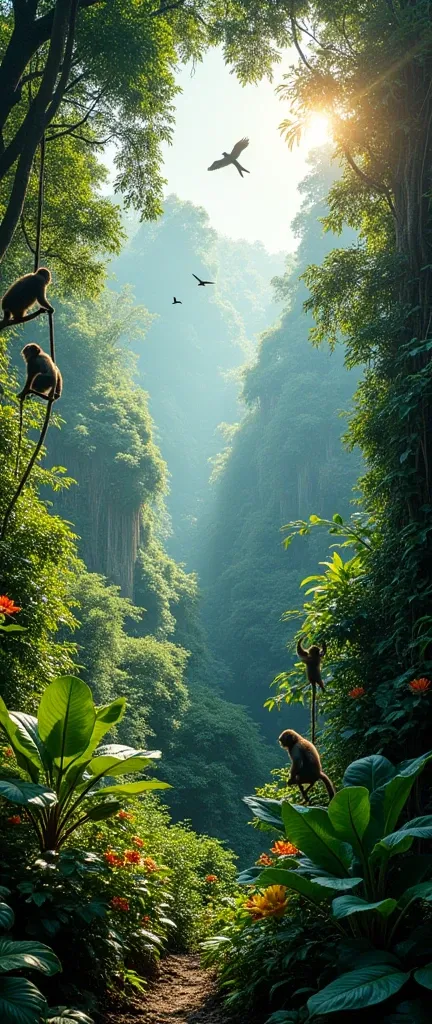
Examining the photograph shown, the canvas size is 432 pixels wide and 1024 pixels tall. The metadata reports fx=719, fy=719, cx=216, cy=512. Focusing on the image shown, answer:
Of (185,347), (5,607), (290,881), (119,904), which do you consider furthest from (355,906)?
(185,347)

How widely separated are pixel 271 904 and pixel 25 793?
110 centimetres

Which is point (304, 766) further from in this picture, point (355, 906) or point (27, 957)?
point (27, 957)

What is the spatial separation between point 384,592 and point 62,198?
5.15 m

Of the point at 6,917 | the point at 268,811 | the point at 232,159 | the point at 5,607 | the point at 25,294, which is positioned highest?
the point at 232,159

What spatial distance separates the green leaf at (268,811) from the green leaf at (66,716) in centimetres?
78

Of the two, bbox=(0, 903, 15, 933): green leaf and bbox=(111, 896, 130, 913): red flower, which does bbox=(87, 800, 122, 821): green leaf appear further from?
bbox=(0, 903, 15, 933): green leaf

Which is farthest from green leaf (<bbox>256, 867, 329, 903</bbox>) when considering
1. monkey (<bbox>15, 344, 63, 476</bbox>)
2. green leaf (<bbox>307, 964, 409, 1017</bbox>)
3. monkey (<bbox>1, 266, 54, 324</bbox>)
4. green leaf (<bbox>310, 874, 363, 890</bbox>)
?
monkey (<bbox>1, 266, 54, 324</bbox>)

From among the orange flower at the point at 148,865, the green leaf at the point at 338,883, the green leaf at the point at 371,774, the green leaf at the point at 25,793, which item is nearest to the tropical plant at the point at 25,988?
the green leaf at the point at 25,793

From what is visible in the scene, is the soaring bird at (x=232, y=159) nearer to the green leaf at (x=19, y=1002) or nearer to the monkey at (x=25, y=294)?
the monkey at (x=25, y=294)

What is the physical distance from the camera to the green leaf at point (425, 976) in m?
1.83

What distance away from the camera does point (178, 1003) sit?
310cm

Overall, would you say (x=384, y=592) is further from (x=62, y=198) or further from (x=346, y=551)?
(x=346, y=551)

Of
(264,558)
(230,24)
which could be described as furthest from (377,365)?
(264,558)

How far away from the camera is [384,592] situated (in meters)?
4.31
